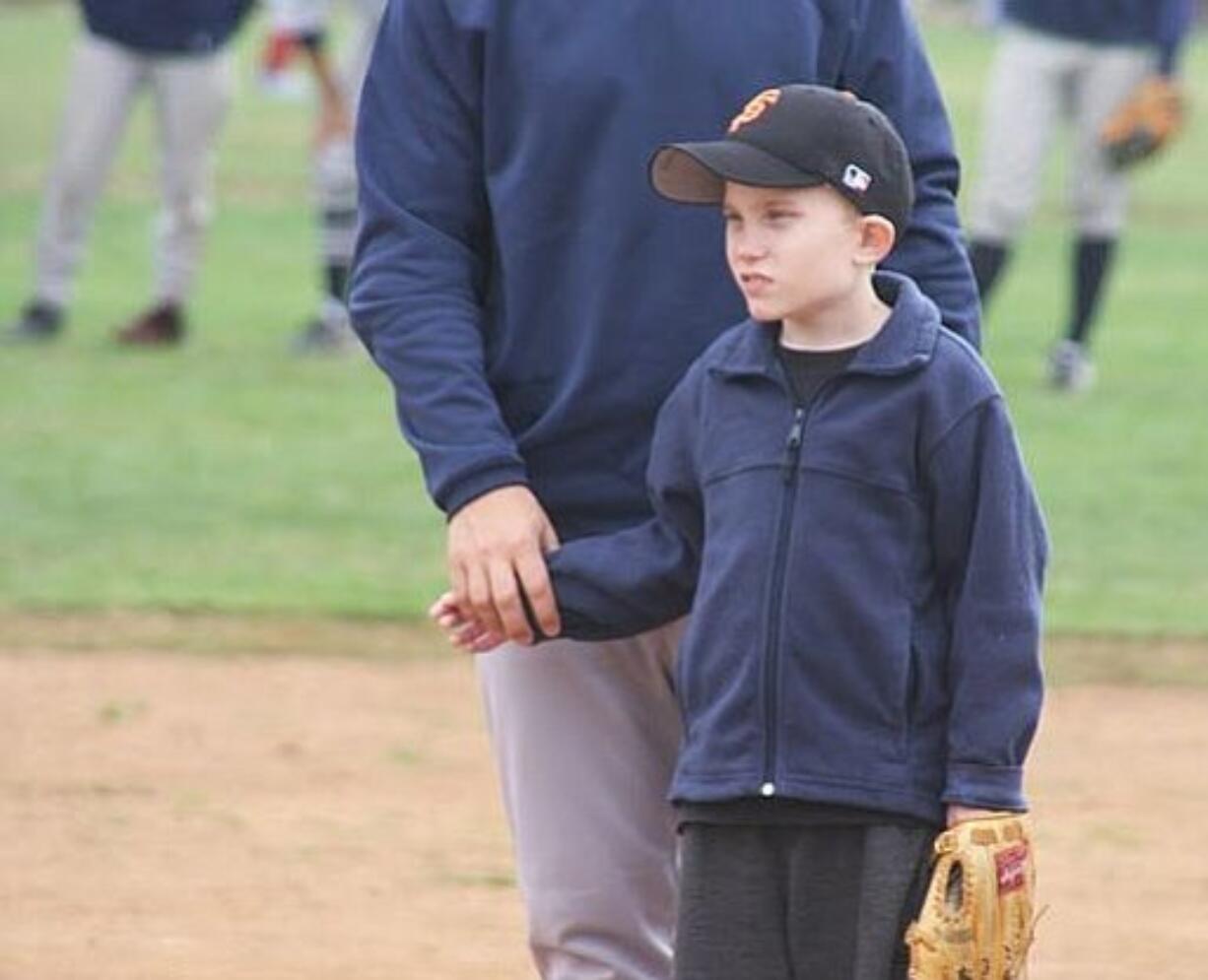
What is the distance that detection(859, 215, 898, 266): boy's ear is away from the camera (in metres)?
3.75

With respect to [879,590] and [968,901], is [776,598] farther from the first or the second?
[968,901]

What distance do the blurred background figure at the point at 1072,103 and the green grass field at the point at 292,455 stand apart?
17.3 inches

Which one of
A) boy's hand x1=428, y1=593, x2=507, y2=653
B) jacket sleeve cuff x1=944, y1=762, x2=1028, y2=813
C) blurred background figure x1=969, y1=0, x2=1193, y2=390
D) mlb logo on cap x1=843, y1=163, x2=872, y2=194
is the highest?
mlb logo on cap x1=843, y1=163, x2=872, y2=194

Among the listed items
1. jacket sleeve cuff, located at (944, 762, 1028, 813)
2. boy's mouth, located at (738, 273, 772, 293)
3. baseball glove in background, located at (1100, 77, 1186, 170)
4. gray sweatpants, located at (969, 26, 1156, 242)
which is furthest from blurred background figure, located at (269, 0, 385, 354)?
jacket sleeve cuff, located at (944, 762, 1028, 813)

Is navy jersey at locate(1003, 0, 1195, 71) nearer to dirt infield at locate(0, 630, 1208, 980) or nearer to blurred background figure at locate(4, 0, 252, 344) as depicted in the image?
blurred background figure at locate(4, 0, 252, 344)

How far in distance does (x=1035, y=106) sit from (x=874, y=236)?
8242 millimetres

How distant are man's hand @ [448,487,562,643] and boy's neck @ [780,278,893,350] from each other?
414mm

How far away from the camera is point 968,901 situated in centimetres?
358

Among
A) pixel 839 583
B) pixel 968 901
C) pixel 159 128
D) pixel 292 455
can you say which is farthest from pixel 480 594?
pixel 159 128

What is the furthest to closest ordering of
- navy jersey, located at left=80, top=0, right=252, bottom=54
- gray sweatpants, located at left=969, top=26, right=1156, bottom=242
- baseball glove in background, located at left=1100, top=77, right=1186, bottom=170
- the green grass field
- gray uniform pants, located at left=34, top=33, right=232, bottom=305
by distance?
gray uniform pants, located at left=34, top=33, right=232, bottom=305, navy jersey, located at left=80, top=0, right=252, bottom=54, gray sweatpants, located at left=969, top=26, right=1156, bottom=242, baseball glove in background, located at left=1100, top=77, right=1186, bottom=170, the green grass field

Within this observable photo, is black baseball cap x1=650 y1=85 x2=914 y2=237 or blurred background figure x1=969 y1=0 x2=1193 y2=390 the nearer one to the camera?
black baseball cap x1=650 y1=85 x2=914 y2=237

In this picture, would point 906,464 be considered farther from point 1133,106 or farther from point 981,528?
point 1133,106

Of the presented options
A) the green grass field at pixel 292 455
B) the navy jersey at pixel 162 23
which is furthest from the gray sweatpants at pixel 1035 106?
the navy jersey at pixel 162 23

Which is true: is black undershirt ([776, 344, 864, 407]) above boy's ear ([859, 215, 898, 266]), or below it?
below
